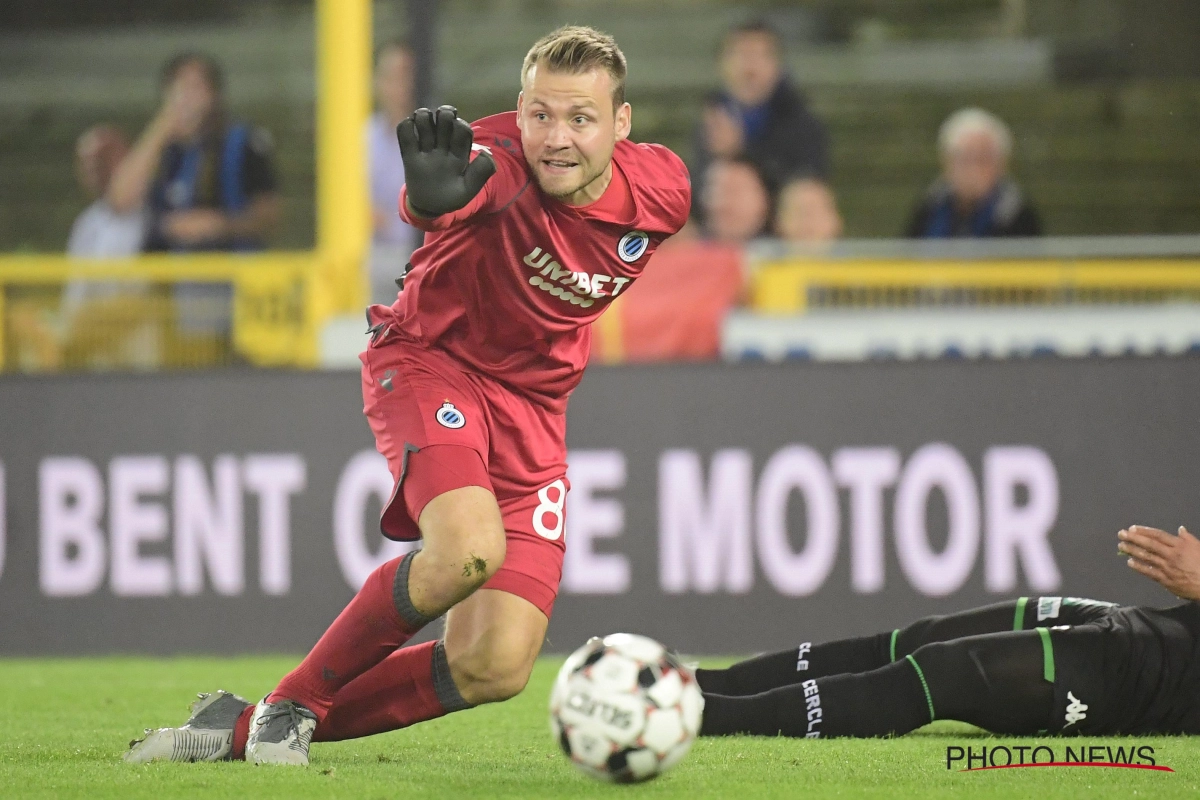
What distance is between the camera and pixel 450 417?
14.6 ft

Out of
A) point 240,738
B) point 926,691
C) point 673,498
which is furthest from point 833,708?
point 673,498

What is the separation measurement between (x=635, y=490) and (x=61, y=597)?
8.58 feet

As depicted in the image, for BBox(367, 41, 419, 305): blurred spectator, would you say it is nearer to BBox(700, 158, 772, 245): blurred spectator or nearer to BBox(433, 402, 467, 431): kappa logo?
BBox(700, 158, 772, 245): blurred spectator

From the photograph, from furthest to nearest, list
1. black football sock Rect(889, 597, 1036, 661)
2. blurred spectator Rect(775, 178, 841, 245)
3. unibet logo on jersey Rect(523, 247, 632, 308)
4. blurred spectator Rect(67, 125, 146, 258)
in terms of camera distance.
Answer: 1. blurred spectator Rect(67, 125, 146, 258)
2. blurred spectator Rect(775, 178, 841, 245)
3. black football sock Rect(889, 597, 1036, 661)
4. unibet logo on jersey Rect(523, 247, 632, 308)

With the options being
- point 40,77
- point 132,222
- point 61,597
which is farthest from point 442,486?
point 40,77

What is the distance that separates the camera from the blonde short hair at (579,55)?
4.39 m

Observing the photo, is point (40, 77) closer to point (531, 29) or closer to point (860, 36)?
point (531, 29)

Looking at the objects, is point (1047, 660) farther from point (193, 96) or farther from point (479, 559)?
point (193, 96)

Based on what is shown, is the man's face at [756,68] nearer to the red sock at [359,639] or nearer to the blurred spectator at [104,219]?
the blurred spectator at [104,219]

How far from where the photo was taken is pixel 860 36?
1523 cm

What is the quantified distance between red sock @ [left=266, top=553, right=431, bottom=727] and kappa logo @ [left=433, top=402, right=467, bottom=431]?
344mm

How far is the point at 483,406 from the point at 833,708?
127cm

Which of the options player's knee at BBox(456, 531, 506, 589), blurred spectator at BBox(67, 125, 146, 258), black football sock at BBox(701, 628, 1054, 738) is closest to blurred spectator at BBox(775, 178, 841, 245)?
blurred spectator at BBox(67, 125, 146, 258)

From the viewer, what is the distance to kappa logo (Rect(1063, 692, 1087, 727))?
183 inches
